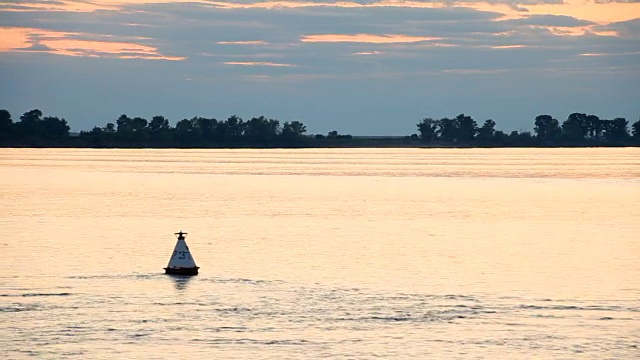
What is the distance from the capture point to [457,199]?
99375mm

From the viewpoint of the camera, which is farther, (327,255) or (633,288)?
(327,255)

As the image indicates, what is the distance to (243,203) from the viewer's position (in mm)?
89438

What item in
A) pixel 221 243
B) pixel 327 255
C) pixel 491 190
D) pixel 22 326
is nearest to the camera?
pixel 22 326

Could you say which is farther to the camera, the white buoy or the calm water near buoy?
the white buoy

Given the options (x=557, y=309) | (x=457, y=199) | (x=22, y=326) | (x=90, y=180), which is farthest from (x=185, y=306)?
(x=90, y=180)

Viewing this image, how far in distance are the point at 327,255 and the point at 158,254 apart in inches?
267

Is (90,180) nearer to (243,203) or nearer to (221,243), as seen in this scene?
(243,203)

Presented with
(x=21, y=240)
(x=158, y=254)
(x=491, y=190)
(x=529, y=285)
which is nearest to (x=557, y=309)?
(x=529, y=285)

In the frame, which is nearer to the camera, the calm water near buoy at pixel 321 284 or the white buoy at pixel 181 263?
the calm water near buoy at pixel 321 284

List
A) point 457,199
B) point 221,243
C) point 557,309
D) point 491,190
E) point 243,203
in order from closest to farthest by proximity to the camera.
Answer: point 557,309 < point 221,243 < point 243,203 < point 457,199 < point 491,190

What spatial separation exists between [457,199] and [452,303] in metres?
66.3

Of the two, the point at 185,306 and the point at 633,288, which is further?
the point at 633,288

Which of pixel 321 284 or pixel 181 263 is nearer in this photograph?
pixel 321 284

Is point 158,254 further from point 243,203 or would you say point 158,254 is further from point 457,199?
point 457,199
